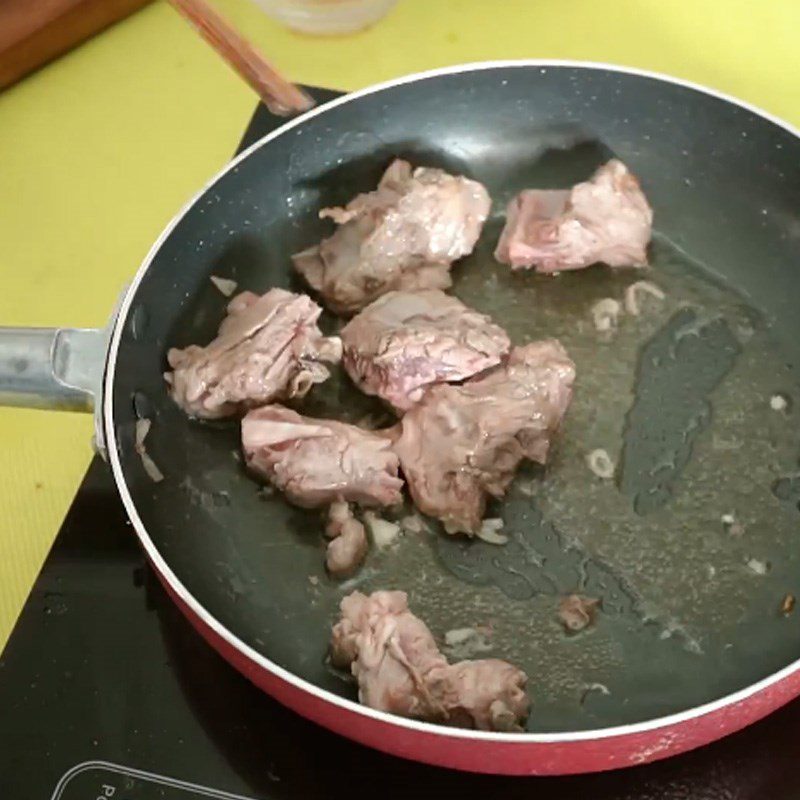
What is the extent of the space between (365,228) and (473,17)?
57cm

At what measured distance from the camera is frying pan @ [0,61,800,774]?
1000 millimetres

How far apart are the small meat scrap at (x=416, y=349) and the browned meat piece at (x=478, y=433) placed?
0.02m

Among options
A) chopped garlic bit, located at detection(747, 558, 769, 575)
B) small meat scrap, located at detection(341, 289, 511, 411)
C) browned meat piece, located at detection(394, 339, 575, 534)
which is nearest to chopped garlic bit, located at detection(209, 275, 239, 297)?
small meat scrap, located at detection(341, 289, 511, 411)

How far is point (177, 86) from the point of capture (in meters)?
1.65

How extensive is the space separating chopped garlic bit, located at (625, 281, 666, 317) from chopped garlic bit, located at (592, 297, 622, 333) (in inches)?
0.5

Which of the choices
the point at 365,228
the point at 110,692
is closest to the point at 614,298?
the point at 365,228

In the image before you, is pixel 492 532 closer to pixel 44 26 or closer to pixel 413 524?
pixel 413 524

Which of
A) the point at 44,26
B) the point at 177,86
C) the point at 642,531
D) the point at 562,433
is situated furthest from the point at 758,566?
the point at 44,26

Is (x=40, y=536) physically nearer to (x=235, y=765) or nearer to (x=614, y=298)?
(x=235, y=765)

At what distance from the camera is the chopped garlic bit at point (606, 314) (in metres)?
1.27

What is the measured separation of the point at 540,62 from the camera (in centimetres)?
135

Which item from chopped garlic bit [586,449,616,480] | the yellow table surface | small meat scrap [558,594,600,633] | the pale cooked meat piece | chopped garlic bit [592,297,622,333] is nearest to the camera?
the pale cooked meat piece

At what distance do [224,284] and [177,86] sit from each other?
0.50 metres

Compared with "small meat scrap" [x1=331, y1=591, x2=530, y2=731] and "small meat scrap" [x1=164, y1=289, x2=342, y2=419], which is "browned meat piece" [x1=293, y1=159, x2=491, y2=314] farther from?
"small meat scrap" [x1=331, y1=591, x2=530, y2=731]
